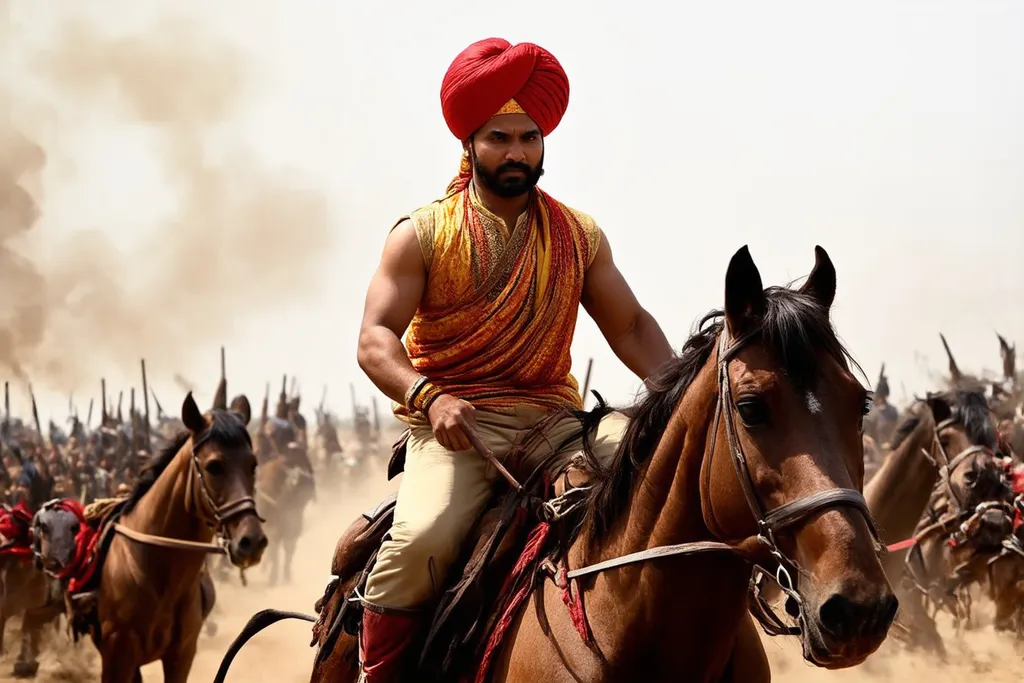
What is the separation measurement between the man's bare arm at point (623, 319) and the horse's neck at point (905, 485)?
5761mm

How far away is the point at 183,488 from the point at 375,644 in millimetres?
5715

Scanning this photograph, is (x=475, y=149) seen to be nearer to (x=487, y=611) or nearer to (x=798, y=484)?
(x=487, y=611)

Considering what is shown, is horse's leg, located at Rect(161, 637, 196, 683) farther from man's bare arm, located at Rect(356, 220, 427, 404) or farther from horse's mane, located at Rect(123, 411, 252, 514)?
man's bare arm, located at Rect(356, 220, 427, 404)

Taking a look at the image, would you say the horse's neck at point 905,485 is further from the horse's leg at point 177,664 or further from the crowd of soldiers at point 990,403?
the horse's leg at point 177,664

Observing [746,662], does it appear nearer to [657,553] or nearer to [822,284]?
[657,553]

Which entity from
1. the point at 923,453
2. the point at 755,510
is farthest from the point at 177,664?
the point at 755,510

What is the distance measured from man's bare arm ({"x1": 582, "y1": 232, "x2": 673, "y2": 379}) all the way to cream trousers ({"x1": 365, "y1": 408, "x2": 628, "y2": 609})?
19.4 inches

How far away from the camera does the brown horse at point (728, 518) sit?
2668 mm

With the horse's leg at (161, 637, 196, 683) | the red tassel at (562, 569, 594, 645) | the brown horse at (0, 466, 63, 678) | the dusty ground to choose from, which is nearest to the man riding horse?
the red tassel at (562, 569, 594, 645)

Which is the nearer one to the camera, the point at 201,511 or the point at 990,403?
the point at 201,511

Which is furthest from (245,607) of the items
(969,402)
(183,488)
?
(969,402)

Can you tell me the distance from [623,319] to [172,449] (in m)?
6.09

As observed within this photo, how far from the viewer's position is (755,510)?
2.85 m

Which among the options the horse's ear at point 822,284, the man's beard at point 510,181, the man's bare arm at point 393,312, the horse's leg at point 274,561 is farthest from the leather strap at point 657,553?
the horse's leg at point 274,561
